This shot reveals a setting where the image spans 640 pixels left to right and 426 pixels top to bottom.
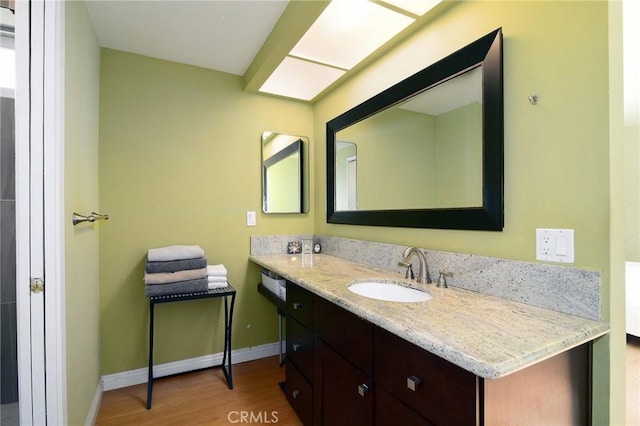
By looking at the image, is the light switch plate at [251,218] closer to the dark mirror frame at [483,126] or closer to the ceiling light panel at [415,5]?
the dark mirror frame at [483,126]

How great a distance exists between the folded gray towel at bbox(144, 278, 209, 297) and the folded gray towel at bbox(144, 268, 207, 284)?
21 mm

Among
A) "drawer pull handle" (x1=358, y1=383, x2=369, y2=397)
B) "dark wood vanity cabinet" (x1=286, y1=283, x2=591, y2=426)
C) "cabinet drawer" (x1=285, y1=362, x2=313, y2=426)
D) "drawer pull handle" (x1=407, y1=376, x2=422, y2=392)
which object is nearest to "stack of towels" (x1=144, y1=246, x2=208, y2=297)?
"cabinet drawer" (x1=285, y1=362, x2=313, y2=426)

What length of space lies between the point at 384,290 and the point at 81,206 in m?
1.56

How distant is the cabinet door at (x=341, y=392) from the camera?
1.07 metres

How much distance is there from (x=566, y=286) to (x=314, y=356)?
1064 mm

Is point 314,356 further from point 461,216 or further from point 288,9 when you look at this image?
point 288,9

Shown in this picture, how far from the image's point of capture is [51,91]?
109cm

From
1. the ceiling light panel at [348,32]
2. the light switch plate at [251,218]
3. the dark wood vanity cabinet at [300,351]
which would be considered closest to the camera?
the ceiling light panel at [348,32]

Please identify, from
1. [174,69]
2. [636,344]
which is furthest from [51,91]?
[636,344]

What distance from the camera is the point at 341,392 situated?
1.22 metres

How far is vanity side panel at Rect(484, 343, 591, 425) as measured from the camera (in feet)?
2.37

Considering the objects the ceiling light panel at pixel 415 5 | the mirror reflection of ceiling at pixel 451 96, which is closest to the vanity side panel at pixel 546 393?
the mirror reflection of ceiling at pixel 451 96

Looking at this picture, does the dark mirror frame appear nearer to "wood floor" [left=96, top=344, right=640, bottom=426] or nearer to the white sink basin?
the white sink basin

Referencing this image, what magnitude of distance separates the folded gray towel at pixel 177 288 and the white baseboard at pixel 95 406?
64cm
